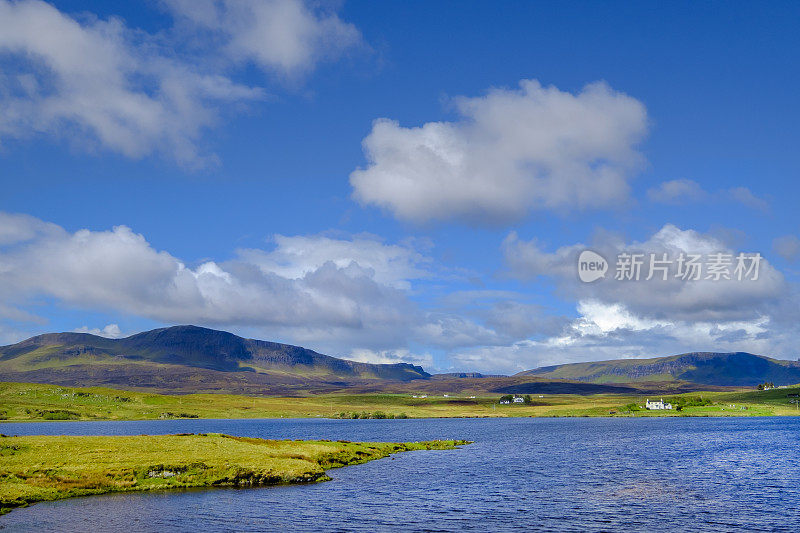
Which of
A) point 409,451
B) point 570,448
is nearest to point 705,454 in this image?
point 570,448

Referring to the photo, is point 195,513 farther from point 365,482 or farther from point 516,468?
point 516,468

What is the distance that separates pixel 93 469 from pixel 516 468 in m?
64.3

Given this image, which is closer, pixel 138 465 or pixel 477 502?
pixel 477 502

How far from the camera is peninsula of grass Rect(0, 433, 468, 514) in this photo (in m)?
72.0

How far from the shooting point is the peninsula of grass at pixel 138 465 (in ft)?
236

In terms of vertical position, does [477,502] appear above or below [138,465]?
below

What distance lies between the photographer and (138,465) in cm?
8119

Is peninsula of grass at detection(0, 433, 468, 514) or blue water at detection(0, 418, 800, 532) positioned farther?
peninsula of grass at detection(0, 433, 468, 514)

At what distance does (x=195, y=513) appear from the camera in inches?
2432

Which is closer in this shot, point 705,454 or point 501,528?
point 501,528

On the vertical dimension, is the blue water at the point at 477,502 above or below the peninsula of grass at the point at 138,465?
below

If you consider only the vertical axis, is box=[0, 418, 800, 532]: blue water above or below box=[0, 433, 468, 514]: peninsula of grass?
below

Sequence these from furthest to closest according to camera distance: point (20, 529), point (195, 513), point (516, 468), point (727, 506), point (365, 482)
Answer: point (516, 468), point (365, 482), point (727, 506), point (195, 513), point (20, 529)

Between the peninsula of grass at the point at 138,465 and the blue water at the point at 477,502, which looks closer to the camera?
the blue water at the point at 477,502
